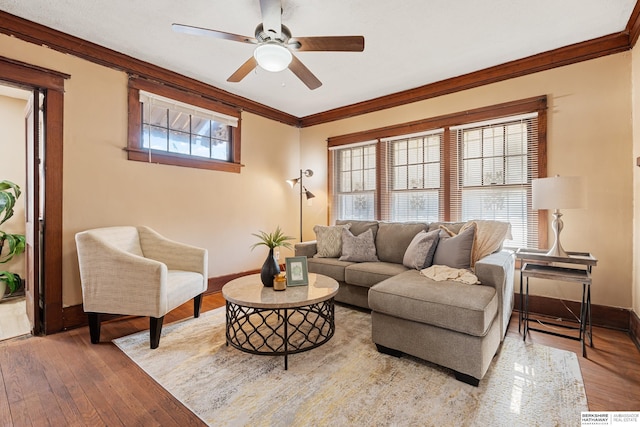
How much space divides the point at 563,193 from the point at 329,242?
7.55 ft

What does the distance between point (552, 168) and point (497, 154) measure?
1.77ft

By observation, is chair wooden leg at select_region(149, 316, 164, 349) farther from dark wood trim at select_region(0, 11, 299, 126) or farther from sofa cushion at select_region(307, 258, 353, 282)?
dark wood trim at select_region(0, 11, 299, 126)

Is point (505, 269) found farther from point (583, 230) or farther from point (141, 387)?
point (141, 387)

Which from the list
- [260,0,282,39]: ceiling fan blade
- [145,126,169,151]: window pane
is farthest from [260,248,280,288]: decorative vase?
[145,126,169,151]: window pane

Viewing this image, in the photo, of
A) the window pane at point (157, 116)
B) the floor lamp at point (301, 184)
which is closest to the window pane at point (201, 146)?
the window pane at point (157, 116)

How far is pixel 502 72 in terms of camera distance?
321 centimetres

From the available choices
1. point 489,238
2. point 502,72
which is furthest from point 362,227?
point 502,72

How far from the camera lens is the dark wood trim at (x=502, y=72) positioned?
2684 millimetres

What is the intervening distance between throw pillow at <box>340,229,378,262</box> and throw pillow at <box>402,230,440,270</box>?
0.52m

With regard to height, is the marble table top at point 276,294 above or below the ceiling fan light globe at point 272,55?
below

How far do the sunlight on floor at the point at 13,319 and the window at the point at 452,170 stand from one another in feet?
12.3

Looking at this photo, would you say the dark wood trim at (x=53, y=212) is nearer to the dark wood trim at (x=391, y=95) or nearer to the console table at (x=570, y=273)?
the dark wood trim at (x=391, y=95)

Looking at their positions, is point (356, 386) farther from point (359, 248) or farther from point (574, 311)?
point (574, 311)

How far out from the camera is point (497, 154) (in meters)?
3.34
